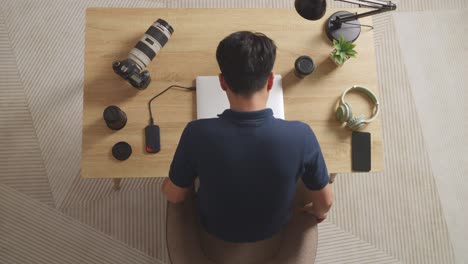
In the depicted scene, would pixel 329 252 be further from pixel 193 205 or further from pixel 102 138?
pixel 102 138

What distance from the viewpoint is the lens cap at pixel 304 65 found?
56.8 inches

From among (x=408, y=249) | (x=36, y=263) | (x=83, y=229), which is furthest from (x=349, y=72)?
(x=36, y=263)

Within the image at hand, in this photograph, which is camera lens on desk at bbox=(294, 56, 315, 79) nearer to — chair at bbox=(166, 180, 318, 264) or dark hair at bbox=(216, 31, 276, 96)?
dark hair at bbox=(216, 31, 276, 96)

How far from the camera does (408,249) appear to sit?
2020mm

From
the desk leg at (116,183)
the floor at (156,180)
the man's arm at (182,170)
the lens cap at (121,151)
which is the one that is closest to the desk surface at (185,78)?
the lens cap at (121,151)

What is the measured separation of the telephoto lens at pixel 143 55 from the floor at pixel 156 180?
761mm

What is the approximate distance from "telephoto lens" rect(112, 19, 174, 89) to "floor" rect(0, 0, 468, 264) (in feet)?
2.50

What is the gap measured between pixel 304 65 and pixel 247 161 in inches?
22.3

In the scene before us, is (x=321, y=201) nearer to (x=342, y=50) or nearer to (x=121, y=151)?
(x=342, y=50)

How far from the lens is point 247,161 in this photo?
1050 millimetres

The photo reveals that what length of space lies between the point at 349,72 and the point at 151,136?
81 centimetres

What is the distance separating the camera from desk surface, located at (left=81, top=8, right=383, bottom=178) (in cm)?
140

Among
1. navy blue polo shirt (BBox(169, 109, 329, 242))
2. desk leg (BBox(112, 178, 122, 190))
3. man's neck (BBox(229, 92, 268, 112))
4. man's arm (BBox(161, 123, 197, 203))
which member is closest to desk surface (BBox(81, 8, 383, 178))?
man's arm (BBox(161, 123, 197, 203))

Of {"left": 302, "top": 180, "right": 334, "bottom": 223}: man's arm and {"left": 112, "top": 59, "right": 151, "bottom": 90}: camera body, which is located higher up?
{"left": 112, "top": 59, "right": 151, "bottom": 90}: camera body
